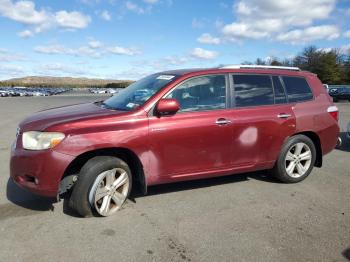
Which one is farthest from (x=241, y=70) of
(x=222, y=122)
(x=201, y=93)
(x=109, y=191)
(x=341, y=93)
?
(x=341, y=93)

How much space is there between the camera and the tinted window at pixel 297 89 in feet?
19.3

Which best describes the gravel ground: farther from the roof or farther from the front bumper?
the roof

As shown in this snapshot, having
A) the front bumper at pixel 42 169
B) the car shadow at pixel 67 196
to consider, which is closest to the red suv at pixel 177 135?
the front bumper at pixel 42 169

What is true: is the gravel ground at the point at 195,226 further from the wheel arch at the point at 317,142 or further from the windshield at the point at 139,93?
the windshield at the point at 139,93

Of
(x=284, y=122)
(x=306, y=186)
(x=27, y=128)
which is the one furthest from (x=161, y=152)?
(x=306, y=186)

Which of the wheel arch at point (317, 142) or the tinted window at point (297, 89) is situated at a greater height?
the tinted window at point (297, 89)

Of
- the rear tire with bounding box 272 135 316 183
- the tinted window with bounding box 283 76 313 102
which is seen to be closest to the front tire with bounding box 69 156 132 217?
the rear tire with bounding box 272 135 316 183

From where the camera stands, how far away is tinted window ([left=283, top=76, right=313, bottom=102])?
5891 millimetres

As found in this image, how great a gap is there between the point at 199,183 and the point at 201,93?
59.8 inches

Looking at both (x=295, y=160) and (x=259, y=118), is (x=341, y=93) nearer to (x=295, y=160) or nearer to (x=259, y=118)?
(x=295, y=160)

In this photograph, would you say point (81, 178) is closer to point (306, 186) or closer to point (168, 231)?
point (168, 231)

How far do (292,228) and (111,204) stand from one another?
2.11 metres

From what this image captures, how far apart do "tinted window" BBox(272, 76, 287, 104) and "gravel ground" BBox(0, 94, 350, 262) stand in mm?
1296

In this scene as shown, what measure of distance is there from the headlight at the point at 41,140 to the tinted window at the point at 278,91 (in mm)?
3174
